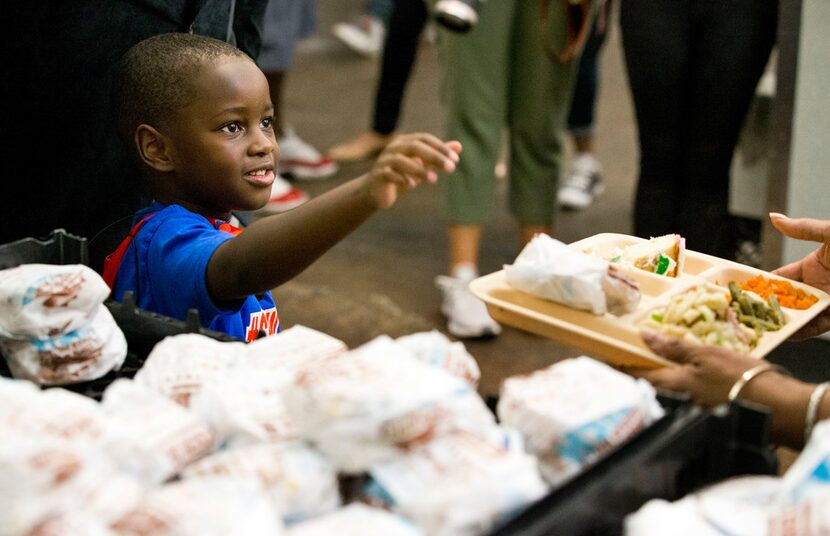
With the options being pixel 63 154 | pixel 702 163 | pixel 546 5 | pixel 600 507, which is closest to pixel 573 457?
pixel 600 507

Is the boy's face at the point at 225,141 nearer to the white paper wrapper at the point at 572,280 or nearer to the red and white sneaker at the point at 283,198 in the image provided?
the white paper wrapper at the point at 572,280

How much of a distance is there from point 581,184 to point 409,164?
11.5ft

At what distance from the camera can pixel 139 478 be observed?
107cm

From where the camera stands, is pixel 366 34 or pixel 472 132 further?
pixel 366 34

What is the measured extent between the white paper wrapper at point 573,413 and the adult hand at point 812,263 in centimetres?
64

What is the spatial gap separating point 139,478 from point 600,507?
1.54ft

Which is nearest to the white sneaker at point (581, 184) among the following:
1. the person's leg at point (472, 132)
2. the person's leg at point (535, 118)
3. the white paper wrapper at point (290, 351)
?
the person's leg at point (535, 118)

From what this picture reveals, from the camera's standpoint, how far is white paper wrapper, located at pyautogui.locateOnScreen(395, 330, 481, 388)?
1188 millimetres

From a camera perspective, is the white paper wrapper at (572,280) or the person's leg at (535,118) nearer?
the white paper wrapper at (572,280)

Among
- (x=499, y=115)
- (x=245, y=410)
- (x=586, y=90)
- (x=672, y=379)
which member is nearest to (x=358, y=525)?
(x=245, y=410)

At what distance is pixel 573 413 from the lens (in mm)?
1139

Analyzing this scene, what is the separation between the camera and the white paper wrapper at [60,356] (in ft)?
4.53

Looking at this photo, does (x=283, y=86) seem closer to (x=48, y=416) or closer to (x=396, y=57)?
(x=396, y=57)

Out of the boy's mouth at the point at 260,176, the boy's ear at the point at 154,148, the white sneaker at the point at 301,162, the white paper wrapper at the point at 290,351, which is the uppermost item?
the boy's ear at the point at 154,148
